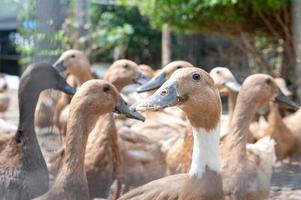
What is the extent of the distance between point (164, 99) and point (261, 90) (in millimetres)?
1618

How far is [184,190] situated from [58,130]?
10.3 feet

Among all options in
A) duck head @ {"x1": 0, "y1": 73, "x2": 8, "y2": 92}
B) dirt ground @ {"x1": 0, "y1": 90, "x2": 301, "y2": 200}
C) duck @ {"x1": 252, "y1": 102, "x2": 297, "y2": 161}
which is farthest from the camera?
duck head @ {"x1": 0, "y1": 73, "x2": 8, "y2": 92}

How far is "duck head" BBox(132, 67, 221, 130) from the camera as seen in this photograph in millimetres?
2795

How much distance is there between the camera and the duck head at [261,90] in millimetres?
4223

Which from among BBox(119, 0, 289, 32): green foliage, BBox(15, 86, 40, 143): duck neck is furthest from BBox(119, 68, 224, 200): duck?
BBox(119, 0, 289, 32): green foliage

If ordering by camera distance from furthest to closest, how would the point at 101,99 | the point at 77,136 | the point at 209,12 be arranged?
the point at 209,12 < the point at 101,99 < the point at 77,136

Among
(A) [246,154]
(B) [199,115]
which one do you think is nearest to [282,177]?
(A) [246,154]

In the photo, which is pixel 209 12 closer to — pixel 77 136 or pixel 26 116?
pixel 26 116

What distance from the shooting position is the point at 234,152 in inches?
151

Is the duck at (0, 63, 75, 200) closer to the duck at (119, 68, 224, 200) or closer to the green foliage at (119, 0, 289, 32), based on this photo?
the duck at (119, 68, 224, 200)

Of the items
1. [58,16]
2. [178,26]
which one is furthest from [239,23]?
[58,16]

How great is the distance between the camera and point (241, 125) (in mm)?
4004

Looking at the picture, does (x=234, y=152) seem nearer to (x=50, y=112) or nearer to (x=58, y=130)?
(x=50, y=112)

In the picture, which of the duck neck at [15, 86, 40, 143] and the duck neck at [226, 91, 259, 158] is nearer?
the duck neck at [15, 86, 40, 143]
